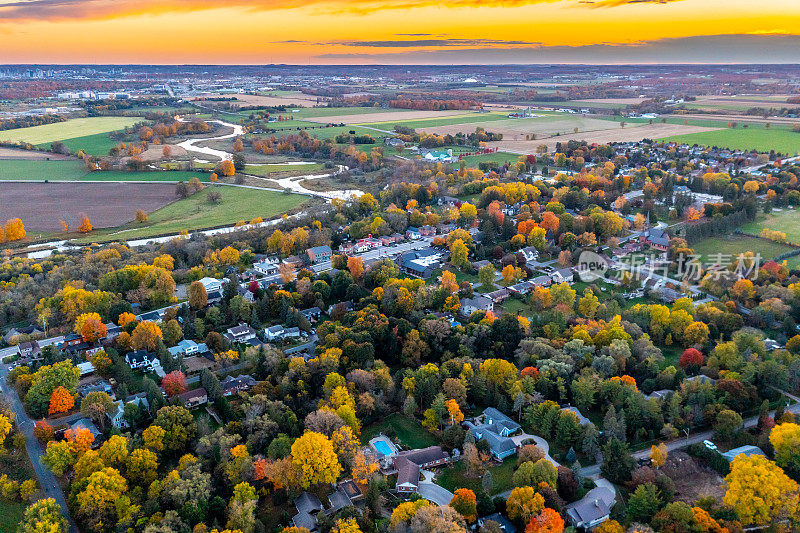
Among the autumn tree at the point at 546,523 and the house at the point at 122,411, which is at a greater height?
the house at the point at 122,411

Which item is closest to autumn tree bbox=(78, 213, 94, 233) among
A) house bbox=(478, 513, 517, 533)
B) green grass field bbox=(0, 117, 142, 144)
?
house bbox=(478, 513, 517, 533)

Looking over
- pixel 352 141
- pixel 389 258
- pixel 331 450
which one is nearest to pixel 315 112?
pixel 352 141

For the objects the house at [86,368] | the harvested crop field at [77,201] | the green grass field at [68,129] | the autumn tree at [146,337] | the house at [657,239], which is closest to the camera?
the house at [86,368]

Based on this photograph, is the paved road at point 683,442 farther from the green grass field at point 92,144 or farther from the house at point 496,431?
the green grass field at point 92,144

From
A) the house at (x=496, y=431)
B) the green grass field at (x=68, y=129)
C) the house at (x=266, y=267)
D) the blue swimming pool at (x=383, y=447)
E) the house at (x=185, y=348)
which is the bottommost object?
the blue swimming pool at (x=383, y=447)

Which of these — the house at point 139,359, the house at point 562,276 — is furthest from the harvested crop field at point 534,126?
the house at point 139,359

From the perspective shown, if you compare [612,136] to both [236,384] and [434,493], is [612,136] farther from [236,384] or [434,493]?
[434,493]

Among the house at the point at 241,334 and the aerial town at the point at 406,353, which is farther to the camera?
the house at the point at 241,334

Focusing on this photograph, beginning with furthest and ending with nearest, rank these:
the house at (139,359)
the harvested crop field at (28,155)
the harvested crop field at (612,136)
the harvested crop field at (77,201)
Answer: the harvested crop field at (612,136) < the harvested crop field at (28,155) < the harvested crop field at (77,201) < the house at (139,359)
